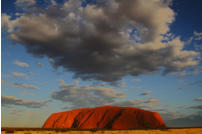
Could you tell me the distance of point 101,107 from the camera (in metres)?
123

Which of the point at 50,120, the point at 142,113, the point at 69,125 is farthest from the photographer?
the point at 50,120

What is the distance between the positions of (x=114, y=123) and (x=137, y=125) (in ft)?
40.2

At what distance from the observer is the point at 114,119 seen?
101438 millimetres

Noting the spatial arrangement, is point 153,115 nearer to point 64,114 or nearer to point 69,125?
point 69,125

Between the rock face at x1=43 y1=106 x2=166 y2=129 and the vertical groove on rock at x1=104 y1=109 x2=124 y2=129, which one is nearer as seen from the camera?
the rock face at x1=43 y1=106 x2=166 y2=129

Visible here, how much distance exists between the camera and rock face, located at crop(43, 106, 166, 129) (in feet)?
319

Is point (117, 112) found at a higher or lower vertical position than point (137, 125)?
higher

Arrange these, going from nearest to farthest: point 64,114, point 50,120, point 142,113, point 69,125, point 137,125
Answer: point 137,125, point 142,113, point 69,125, point 64,114, point 50,120

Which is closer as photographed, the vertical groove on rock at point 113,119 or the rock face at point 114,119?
the rock face at point 114,119

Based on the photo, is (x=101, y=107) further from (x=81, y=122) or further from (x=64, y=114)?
(x=64, y=114)

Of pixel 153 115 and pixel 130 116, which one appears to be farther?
pixel 153 115

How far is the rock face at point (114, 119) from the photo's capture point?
97.3 metres

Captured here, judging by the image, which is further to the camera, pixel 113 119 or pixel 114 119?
pixel 113 119

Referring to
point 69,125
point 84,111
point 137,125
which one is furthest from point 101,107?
point 137,125
